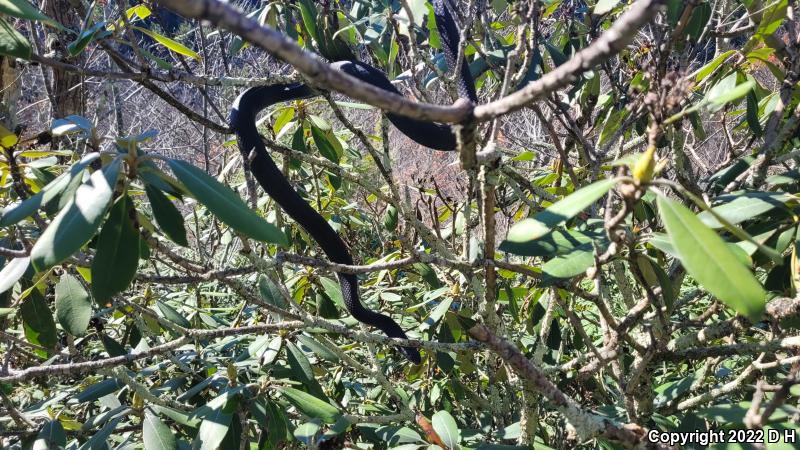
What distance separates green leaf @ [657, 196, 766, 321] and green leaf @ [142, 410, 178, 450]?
1.09 metres

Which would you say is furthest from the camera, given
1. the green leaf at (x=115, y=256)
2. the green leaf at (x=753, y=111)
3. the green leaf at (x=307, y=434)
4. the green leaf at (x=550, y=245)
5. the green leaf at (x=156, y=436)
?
the green leaf at (x=753, y=111)

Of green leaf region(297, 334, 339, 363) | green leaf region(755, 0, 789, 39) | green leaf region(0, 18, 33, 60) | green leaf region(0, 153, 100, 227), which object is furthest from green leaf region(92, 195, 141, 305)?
green leaf region(755, 0, 789, 39)

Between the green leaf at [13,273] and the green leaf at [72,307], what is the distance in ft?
0.84

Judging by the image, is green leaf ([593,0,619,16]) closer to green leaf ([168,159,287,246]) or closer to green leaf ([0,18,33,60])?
green leaf ([168,159,287,246])

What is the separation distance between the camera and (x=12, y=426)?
6.07 feet

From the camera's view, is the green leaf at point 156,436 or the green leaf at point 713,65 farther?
the green leaf at point 713,65

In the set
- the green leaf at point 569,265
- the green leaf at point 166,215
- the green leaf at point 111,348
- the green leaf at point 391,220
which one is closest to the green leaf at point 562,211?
the green leaf at point 569,265

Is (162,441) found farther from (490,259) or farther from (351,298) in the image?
(490,259)

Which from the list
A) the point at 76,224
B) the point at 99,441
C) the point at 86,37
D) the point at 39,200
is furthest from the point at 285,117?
the point at 76,224

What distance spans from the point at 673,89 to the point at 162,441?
1.15m

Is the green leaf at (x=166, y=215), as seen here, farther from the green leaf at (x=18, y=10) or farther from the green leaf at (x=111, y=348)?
the green leaf at (x=111, y=348)

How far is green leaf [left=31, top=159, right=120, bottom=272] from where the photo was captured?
649mm

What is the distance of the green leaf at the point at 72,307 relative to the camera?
1168 millimetres

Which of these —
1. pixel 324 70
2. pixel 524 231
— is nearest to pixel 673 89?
pixel 524 231
